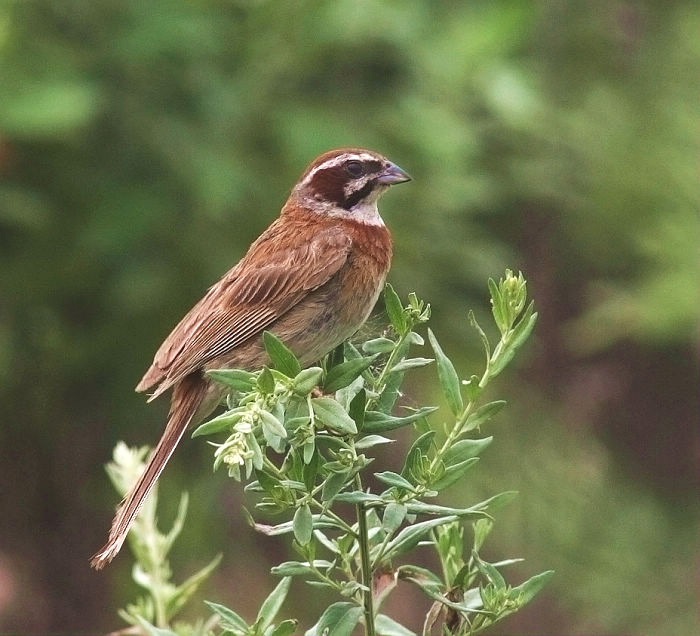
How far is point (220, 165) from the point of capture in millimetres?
4777

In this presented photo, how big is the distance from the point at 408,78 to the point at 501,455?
1.58 m

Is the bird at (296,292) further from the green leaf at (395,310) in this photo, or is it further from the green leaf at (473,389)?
the green leaf at (473,389)

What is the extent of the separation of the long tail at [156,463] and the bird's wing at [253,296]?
0.05 meters

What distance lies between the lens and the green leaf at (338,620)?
1.45m

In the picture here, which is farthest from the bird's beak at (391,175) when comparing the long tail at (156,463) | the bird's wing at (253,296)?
the long tail at (156,463)

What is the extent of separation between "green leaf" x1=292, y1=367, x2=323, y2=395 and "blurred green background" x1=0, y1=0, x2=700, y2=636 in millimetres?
2721

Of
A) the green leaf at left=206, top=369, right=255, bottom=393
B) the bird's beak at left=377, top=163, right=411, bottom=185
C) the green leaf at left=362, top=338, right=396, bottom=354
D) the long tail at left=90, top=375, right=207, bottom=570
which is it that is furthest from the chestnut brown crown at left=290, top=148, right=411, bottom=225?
the green leaf at left=206, top=369, right=255, bottom=393

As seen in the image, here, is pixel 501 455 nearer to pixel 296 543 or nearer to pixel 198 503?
pixel 198 503

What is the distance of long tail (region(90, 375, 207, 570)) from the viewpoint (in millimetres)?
1796

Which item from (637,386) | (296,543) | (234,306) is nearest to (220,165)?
(234,306)

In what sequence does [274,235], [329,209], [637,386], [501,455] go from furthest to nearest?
[637,386]
[501,455]
[329,209]
[274,235]

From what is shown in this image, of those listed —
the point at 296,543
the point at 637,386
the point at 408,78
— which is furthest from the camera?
the point at 637,386

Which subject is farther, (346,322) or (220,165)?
(220,165)

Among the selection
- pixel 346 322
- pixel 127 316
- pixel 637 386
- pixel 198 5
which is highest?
pixel 198 5
